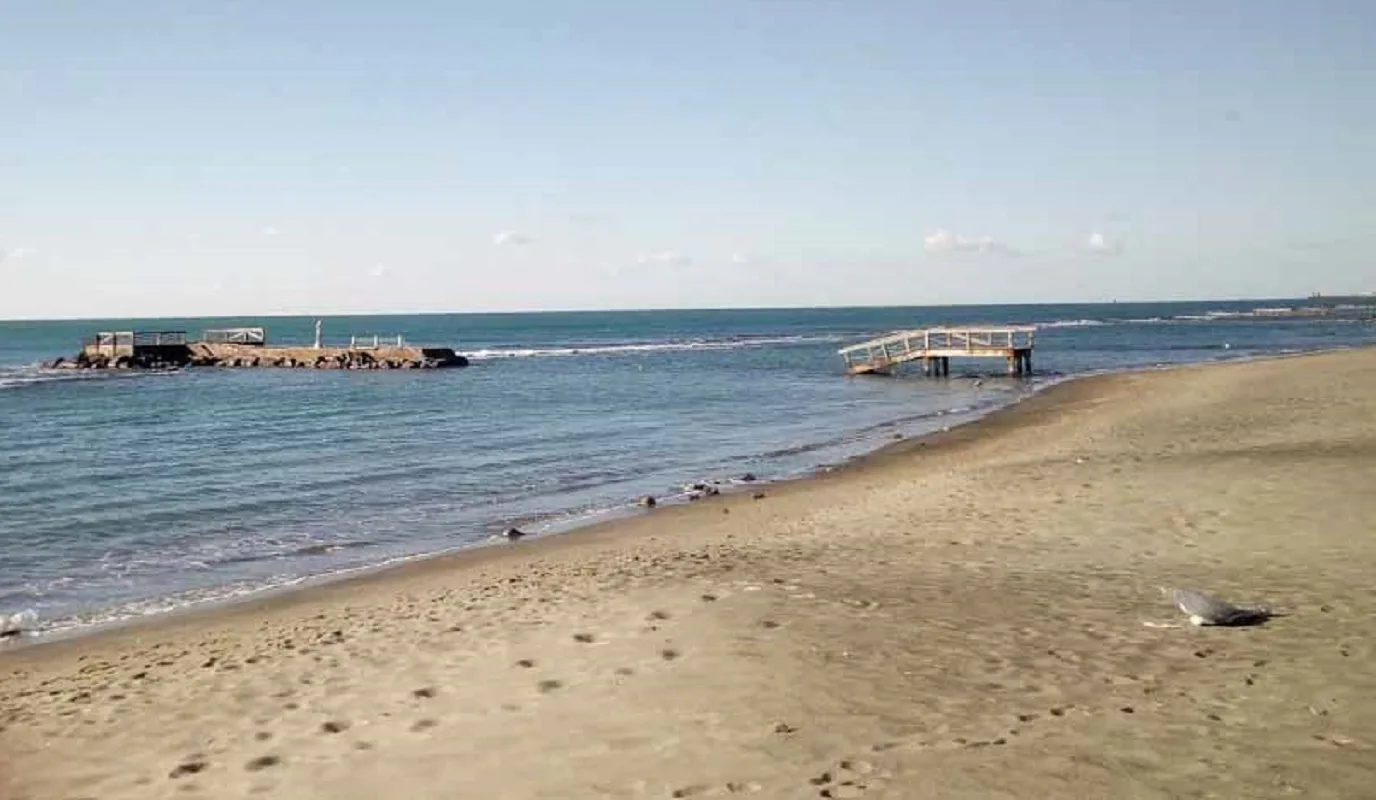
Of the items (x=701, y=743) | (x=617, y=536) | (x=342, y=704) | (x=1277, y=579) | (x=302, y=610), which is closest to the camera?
(x=701, y=743)

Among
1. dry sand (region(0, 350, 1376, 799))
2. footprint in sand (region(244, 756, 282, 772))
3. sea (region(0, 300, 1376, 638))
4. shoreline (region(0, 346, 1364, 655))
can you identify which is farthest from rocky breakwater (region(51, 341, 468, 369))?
footprint in sand (region(244, 756, 282, 772))

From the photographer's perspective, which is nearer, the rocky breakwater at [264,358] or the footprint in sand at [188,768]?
the footprint in sand at [188,768]

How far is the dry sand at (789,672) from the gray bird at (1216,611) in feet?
0.43

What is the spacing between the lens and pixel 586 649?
27.1 feet

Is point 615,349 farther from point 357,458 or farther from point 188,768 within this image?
point 188,768

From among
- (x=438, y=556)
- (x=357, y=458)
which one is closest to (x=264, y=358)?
(x=357, y=458)

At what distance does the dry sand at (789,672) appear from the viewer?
5707 mm

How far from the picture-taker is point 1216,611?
793 centimetres

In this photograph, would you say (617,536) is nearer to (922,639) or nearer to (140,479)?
(922,639)

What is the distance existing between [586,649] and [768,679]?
1.70 metres

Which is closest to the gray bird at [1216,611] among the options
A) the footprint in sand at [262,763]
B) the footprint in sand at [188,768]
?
the footprint in sand at [262,763]

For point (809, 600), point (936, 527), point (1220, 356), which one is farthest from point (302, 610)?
point (1220, 356)

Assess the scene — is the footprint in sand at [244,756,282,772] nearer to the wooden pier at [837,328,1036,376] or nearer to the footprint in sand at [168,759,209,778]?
the footprint in sand at [168,759,209,778]

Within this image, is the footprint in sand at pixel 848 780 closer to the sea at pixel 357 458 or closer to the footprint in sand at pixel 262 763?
the footprint in sand at pixel 262 763
